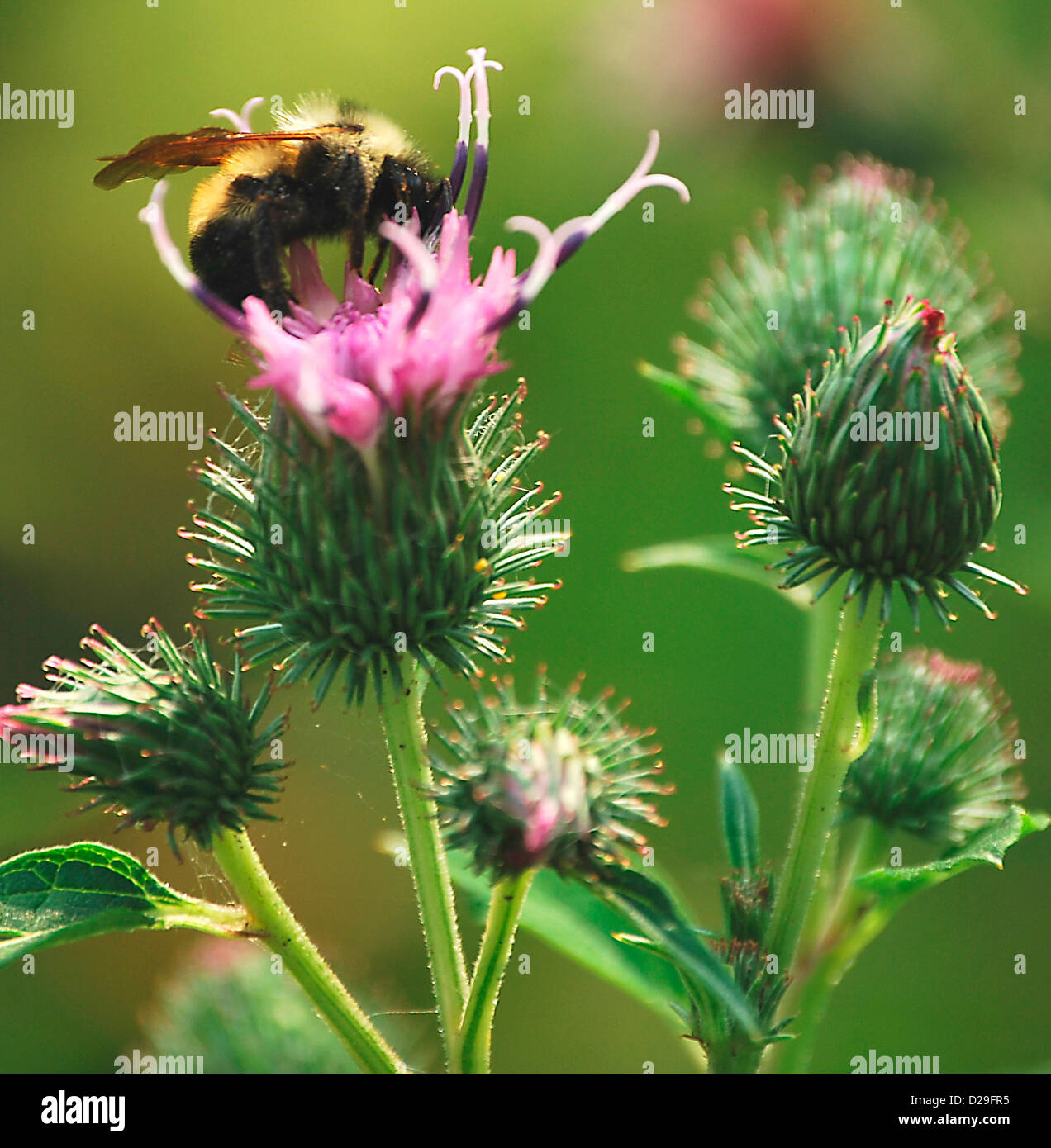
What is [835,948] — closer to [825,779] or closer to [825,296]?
[825,779]

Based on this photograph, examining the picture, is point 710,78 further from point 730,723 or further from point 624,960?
point 624,960

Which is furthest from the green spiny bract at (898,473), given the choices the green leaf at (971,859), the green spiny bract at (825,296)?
the green spiny bract at (825,296)

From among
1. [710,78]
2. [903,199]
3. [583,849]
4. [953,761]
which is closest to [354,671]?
[583,849]

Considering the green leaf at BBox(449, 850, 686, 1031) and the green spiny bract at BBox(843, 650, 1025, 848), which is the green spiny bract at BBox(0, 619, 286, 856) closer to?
the green leaf at BBox(449, 850, 686, 1031)

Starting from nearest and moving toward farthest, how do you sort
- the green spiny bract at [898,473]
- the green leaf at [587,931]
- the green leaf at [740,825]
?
the green spiny bract at [898,473] < the green leaf at [740,825] < the green leaf at [587,931]

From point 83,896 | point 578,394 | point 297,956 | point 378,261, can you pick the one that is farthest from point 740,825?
point 578,394

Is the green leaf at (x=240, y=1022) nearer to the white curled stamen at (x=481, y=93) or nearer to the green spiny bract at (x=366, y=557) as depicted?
the green spiny bract at (x=366, y=557)

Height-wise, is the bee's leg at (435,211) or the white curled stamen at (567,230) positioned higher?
the bee's leg at (435,211)
